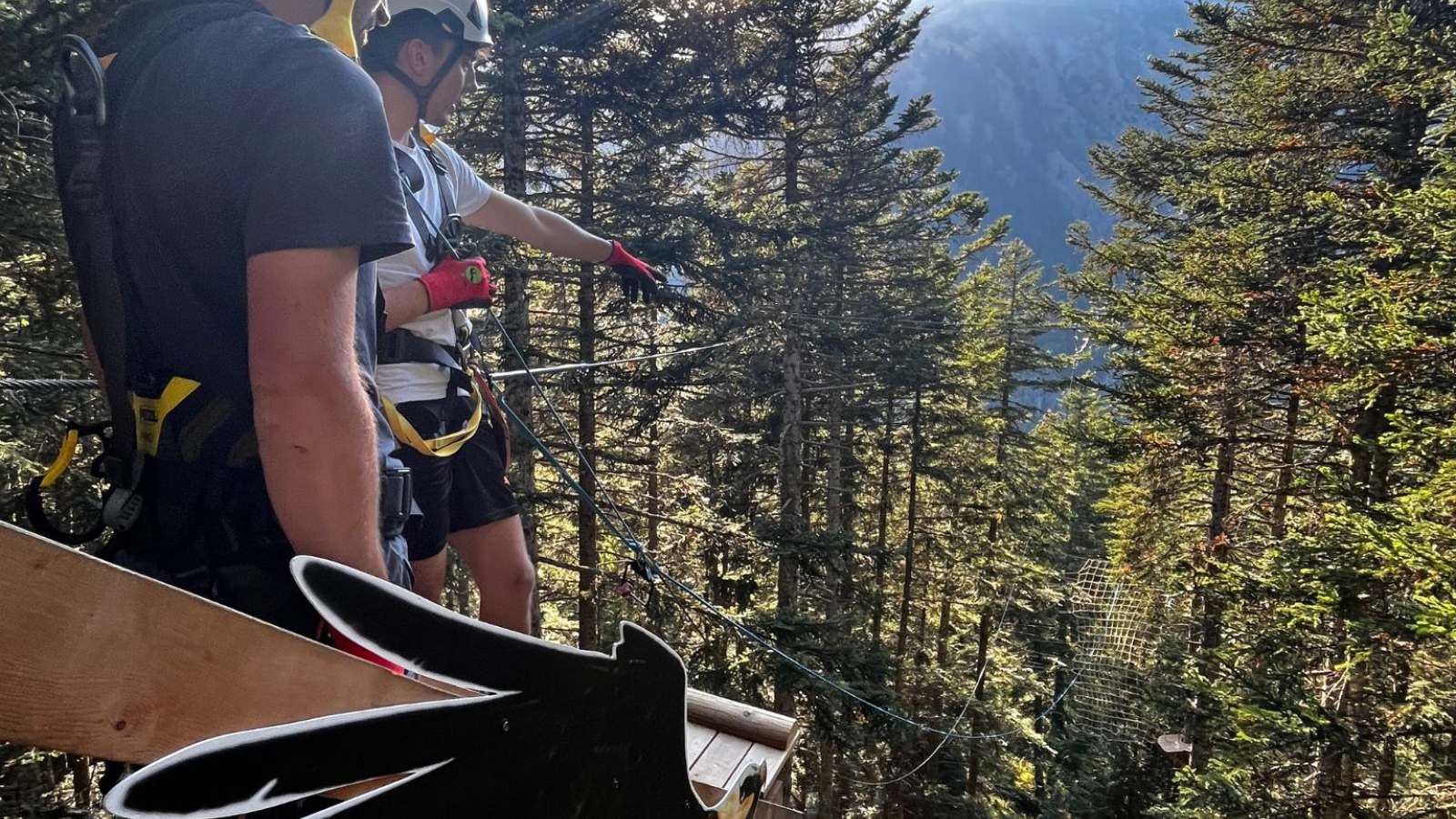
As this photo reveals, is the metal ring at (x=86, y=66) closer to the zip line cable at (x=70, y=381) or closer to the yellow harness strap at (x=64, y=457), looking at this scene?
the yellow harness strap at (x=64, y=457)

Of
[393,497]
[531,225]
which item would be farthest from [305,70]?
[531,225]

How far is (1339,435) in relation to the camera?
1012 centimetres

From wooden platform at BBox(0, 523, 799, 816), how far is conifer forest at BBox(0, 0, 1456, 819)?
277cm

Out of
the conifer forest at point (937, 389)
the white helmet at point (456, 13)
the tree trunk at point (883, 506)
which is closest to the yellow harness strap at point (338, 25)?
the white helmet at point (456, 13)

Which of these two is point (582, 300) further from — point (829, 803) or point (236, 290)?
point (829, 803)

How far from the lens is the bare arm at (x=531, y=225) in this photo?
10.5ft

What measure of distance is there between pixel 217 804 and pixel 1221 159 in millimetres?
14127

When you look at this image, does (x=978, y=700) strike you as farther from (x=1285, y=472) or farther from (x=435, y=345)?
(x=435, y=345)

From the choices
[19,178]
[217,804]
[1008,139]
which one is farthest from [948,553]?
[1008,139]

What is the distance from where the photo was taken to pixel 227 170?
1.15 metres

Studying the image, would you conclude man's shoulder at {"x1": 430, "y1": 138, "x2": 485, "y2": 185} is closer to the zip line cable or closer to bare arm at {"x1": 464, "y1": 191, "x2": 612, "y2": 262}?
bare arm at {"x1": 464, "y1": 191, "x2": 612, "y2": 262}

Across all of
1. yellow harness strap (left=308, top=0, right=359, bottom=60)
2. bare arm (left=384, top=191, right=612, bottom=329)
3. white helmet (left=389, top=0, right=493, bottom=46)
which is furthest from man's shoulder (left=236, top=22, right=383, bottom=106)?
bare arm (left=384, top=191, right=612, bottom=329)

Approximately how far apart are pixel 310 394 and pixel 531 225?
235 centimetres

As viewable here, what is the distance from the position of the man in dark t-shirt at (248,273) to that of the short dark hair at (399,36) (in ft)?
3.84
